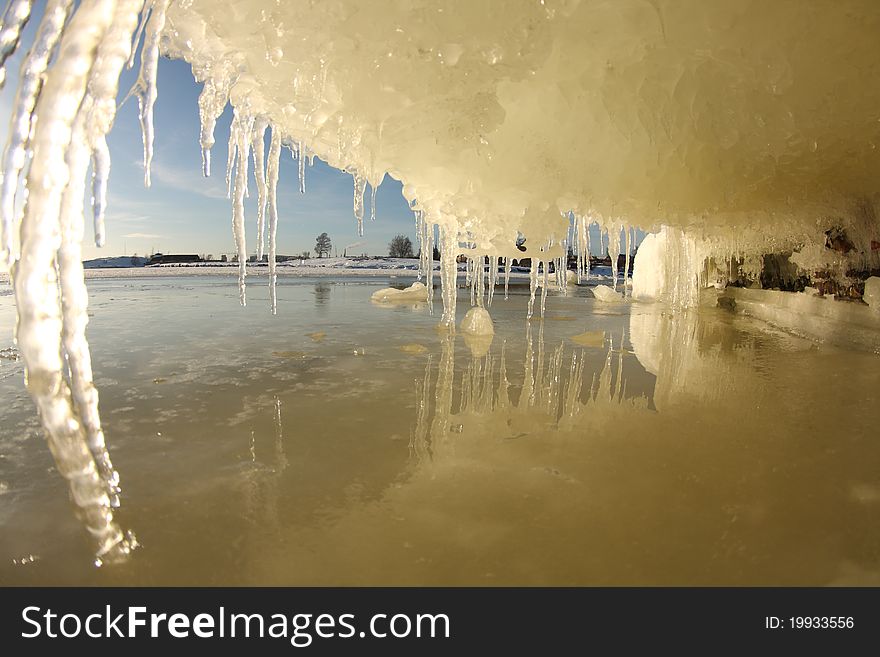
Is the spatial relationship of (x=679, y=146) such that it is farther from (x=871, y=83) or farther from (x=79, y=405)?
(x=79, y=405)

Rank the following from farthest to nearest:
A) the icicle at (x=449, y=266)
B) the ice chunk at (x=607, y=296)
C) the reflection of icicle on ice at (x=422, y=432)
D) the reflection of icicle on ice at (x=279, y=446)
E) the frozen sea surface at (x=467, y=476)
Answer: the ice chunk at (x=607, y=296), the icicle at (x=449, y=266), the reflection of icicle on ice at (x=422, y=432), the reflection of icicle on ice at (x=279, y=446), the frozen sea surface at (x=467, y=476)

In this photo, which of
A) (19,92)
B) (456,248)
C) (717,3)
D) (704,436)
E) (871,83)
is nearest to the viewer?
(19,92)

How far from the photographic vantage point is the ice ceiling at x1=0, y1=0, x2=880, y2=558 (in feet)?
3.97

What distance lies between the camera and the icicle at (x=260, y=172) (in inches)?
115

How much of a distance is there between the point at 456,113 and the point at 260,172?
146 centimetres

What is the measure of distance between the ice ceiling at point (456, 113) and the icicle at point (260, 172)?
0.02m

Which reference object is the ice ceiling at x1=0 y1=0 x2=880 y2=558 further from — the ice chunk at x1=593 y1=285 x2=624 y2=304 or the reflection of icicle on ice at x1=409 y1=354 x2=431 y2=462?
the ice chunk at x1=593 y1=285 x2=624 y2=304

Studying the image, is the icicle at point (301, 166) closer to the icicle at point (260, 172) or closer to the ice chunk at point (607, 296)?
the icicle at point (260, 172)

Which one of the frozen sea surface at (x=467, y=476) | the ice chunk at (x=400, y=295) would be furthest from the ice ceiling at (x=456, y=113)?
the ice chunk at (x=400, y=295)

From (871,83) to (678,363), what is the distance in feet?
5.93

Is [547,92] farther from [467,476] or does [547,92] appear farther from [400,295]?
[400,295]

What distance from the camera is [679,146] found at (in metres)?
3.57

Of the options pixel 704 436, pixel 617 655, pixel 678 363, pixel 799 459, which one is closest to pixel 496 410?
pixel 704 436

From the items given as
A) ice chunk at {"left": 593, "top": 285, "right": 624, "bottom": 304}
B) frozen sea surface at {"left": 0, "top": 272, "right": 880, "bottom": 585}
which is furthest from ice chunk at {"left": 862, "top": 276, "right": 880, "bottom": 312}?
ice chunk at {"left": 593, "top": 285, "right": 624, "bottom": 304}
